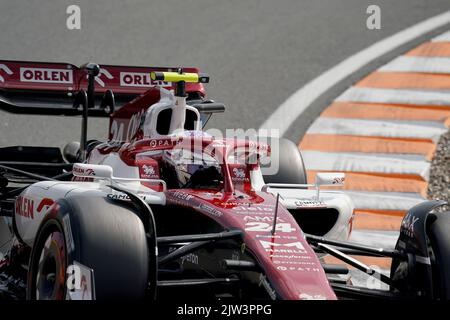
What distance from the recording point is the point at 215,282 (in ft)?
18.9

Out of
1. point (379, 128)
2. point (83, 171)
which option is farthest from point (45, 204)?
point (379, 128)

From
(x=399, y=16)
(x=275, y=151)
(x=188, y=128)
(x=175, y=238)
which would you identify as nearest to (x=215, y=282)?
(x=175, y=238)

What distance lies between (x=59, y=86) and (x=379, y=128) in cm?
401

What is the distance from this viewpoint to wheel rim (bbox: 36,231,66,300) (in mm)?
5473

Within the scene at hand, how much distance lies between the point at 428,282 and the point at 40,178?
3.26 metres

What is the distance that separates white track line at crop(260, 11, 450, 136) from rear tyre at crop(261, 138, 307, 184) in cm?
293

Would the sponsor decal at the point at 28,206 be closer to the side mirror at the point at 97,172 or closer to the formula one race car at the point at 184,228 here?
the formula one race car at the point at 184,228

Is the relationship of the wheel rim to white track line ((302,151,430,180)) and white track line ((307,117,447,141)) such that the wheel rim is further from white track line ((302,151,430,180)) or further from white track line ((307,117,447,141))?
white track line ((307,117,447,141))

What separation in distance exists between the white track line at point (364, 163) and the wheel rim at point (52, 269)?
5.19 metres

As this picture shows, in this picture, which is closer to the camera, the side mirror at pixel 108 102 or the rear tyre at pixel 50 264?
the rear tyre at pixel 50 264

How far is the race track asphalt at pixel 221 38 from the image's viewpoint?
1262 cm

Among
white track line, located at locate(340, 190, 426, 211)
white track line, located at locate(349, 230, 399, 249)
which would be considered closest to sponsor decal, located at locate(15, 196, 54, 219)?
white track line, located at locate(349, 230, 399, 249)

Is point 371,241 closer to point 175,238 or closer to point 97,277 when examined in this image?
point 175,238

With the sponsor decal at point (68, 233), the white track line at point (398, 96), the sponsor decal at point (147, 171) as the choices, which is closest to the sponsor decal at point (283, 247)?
the sponsor decal at point (68, 233)
